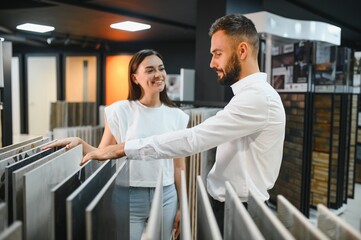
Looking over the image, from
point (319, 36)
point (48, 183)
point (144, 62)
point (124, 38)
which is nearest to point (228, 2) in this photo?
point (319, 36)

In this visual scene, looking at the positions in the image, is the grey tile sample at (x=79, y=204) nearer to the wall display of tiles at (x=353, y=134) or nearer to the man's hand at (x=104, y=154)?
the man's hand at (x=104, y=154)

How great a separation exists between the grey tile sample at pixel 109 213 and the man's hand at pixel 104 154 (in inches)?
3.8

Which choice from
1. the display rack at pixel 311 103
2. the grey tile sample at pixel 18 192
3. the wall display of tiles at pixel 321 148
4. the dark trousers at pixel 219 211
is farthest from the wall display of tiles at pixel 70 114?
the grey tile sample at pixel 18 192

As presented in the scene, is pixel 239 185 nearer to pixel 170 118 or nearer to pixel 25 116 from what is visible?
pixel 170 118

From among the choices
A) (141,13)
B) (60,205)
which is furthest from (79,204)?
(141,13)

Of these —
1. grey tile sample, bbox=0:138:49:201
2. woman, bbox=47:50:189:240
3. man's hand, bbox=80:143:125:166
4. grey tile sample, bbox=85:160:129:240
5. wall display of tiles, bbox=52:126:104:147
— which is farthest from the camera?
→ wall display of tiles, bbox=52:126:104:147

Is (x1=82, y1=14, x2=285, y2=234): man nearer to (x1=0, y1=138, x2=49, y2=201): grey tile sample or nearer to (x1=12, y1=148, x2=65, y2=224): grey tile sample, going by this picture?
(x1=0, y1=138, x2=49, y2=201): grey tile sample

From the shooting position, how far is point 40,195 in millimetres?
727

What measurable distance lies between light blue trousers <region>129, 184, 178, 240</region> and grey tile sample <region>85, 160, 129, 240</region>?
46 cm

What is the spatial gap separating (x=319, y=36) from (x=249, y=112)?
10.7 feet

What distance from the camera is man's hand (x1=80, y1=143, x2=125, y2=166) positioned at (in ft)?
3.22

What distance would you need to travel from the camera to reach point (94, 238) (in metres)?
0.60

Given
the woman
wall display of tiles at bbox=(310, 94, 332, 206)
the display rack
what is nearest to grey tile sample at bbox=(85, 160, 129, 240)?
the woman

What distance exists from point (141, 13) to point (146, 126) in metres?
4.34
